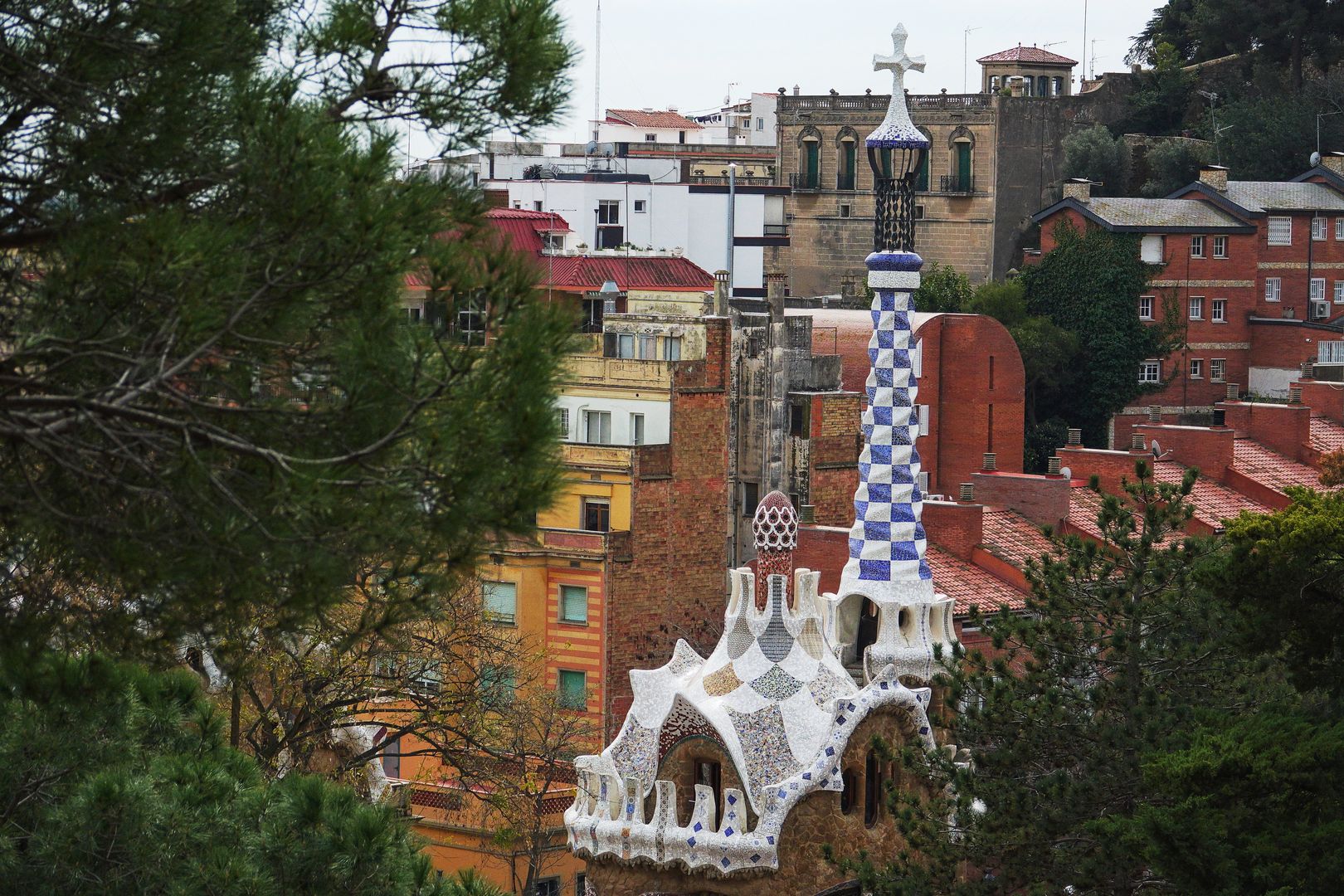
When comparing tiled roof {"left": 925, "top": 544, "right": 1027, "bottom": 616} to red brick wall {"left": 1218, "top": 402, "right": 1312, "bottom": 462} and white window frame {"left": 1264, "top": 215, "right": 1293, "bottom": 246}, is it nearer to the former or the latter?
red brick wall {"left": 1218, "top": 402, "right": 1312, "bottom": 462}

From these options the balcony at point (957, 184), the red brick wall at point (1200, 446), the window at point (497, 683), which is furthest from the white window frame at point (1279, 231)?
the window at point (497, 683)

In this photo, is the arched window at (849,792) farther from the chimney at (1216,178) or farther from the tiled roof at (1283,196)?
the chimney at (1216,178)

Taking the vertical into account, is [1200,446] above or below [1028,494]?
above

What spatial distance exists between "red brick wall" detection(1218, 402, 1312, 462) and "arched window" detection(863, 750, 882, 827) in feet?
77.8

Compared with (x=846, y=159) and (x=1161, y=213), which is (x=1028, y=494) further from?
(x=846, y=159)

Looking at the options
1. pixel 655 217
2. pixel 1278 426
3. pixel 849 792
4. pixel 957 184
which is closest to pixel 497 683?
pixel 849 792

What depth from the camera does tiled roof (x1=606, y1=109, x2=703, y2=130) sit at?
93.9 metres

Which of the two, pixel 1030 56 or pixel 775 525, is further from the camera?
pixel 1030 56

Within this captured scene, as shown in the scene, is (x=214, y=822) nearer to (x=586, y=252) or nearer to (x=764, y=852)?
(x=764, y=852)

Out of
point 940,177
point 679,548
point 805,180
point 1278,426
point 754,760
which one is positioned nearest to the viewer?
point 754,760

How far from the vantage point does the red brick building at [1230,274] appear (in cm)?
6391

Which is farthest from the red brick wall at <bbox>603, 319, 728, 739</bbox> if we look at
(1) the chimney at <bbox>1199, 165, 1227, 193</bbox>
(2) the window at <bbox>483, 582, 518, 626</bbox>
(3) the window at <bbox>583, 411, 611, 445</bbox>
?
(1) the chimney at <bbox>1199, 165, 1227, 193</bbox>

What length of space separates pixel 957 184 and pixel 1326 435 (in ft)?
95.0

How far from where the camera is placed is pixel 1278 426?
160ft
